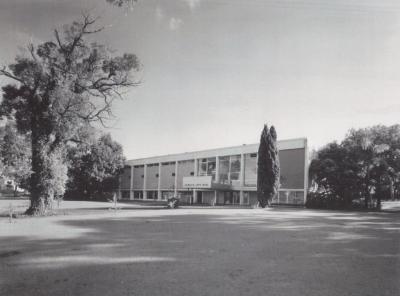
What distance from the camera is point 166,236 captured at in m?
11.3

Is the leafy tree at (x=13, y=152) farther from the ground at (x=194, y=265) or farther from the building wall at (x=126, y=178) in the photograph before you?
the building wall at (x=126, y=178)

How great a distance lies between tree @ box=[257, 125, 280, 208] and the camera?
Result: 37750mm

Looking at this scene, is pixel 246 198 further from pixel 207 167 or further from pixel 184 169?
pixel 184 169

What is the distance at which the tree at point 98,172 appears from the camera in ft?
192

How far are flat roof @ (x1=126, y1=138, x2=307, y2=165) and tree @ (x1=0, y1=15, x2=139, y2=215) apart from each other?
28477 mm

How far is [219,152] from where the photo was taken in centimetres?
5206

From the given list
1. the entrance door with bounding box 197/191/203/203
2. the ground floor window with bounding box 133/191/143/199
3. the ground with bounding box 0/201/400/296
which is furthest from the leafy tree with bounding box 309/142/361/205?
the ground floor window with bounding box 133/191/143/199

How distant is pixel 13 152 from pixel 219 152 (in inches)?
1341

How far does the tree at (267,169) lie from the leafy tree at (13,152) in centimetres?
2488

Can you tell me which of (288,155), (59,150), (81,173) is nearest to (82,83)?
(59,150)

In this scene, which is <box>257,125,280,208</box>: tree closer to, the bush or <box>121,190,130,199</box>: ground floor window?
the bush

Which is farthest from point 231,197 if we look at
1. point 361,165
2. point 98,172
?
point 98,172

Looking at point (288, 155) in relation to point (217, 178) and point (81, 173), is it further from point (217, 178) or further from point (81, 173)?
point (81, 173)

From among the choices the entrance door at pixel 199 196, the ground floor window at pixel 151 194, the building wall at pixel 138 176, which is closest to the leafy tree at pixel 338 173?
the entrance door at pixel 199 196
